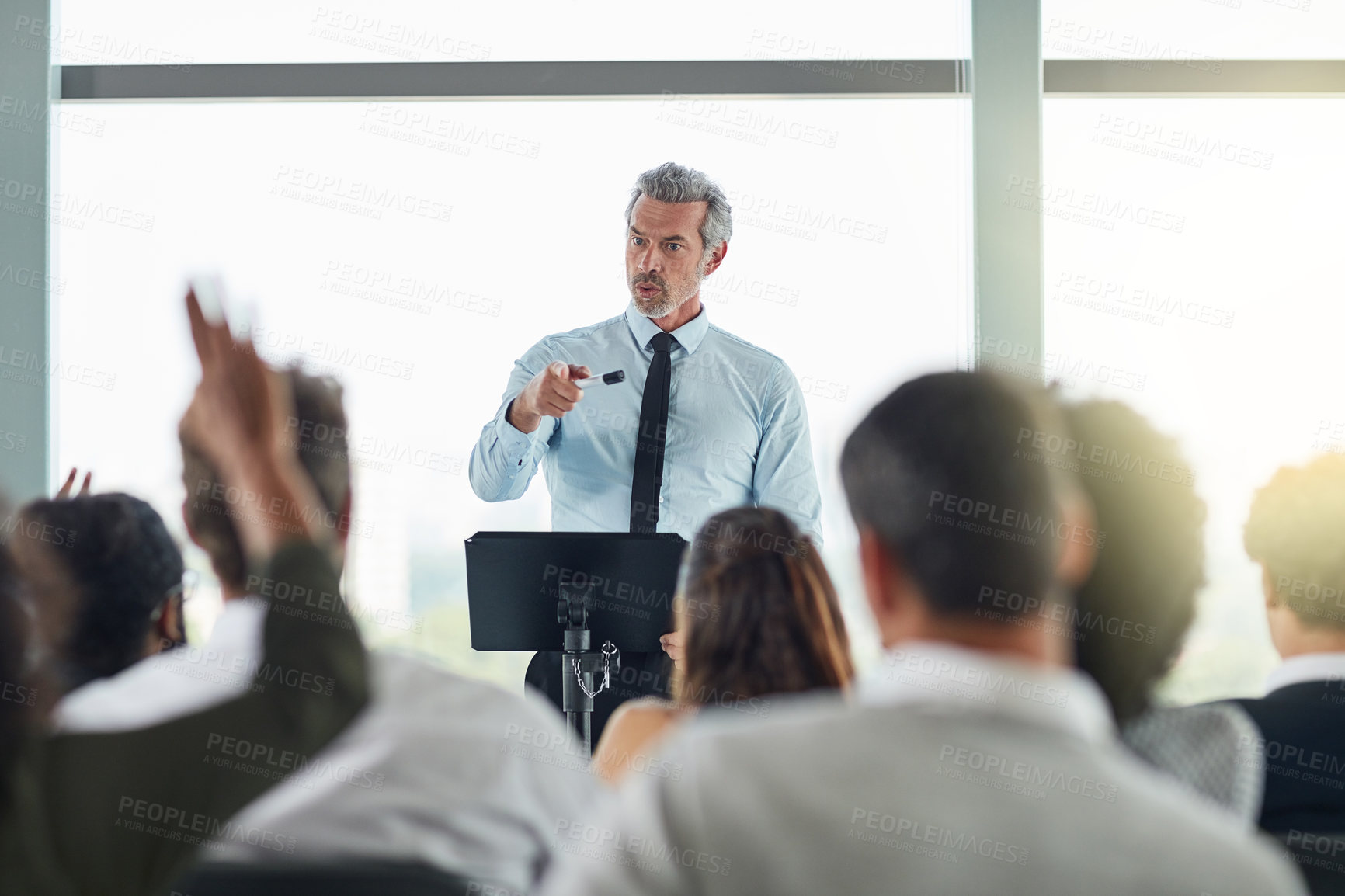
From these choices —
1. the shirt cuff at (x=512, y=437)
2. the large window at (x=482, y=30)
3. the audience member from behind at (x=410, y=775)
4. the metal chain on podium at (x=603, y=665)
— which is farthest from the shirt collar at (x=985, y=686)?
the large window at (x=482, y=30)

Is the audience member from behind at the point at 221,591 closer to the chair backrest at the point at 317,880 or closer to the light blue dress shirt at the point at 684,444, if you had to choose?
the chair backrest at the point at 317,880

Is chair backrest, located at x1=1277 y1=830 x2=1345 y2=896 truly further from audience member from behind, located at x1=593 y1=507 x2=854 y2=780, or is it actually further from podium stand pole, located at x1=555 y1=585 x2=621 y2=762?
podium stand pole, located at x1=555 y1=585 x2=621 y2=762

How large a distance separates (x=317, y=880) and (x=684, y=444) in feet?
6.52

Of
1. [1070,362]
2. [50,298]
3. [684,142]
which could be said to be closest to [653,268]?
[684,142]

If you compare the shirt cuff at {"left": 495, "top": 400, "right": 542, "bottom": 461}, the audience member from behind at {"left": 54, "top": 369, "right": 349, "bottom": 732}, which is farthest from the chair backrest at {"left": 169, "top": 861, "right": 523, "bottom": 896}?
the shirt cuff at {"left": 495, "top": 400, "right": 542, "bottom": 461}

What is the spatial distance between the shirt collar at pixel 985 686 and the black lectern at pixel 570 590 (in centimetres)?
117

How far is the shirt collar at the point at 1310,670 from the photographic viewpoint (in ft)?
→ 4.43

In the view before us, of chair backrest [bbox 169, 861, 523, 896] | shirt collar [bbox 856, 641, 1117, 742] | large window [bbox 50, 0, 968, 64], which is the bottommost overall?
chair backrest [bbox 169, 861, 523, 896]

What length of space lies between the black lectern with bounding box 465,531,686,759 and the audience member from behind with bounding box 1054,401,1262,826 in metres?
0.92

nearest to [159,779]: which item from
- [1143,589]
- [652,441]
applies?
[1143,589]

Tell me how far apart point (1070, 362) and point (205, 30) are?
9.79 ft

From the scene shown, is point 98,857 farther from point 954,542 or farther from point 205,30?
point 205,30

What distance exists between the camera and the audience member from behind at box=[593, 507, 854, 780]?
4.17ft

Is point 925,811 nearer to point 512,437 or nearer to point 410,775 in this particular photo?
point 410,775
